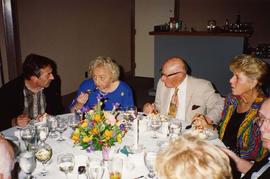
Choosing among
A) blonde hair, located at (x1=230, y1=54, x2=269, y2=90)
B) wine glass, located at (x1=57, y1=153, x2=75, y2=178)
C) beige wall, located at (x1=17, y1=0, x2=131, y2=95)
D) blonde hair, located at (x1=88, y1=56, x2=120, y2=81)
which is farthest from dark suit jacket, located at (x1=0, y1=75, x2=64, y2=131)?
beige wall, located at (x1=17, y1=0, x2=131, y2=95)

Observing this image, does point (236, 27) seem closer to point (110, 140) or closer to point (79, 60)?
point (79, 60)

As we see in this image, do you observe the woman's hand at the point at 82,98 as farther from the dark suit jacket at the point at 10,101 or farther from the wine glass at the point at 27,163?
the wine glass at the point at 27,163

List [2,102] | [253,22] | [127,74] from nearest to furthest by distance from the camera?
[2,102], [253,22], [127,74]

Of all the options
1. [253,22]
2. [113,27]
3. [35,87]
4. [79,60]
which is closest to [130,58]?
[113,27]

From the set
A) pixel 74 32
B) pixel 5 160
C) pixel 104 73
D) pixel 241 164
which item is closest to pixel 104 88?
pixel 104 73

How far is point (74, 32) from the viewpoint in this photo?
6477mm

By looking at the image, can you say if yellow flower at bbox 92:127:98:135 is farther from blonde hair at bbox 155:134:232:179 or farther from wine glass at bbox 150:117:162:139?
blonde hair at bbox 155:134:232:179

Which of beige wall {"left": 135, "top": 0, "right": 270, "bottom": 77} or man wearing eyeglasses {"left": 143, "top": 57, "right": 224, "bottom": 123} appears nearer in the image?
man wearing eyeglasses {"left": 143, "top": 57, "right": 224, "bottom": 123}

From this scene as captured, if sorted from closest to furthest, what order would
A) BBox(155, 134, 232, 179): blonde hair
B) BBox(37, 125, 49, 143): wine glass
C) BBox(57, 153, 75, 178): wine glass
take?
BBox(155, 134, 232, 179): blonde hair
BBox(57, 153, 75, 178): wine glass
BBox(37, 125, 49, 143): wine glass

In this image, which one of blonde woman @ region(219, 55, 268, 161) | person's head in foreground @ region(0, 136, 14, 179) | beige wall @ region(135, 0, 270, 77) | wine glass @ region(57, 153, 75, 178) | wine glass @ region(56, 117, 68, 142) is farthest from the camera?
beige wall @ region(135, 0, 270, 77)

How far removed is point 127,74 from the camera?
28.5ft

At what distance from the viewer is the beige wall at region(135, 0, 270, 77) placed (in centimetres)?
758

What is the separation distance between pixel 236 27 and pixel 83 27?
3.33 meters

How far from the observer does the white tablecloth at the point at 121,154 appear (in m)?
1.83
